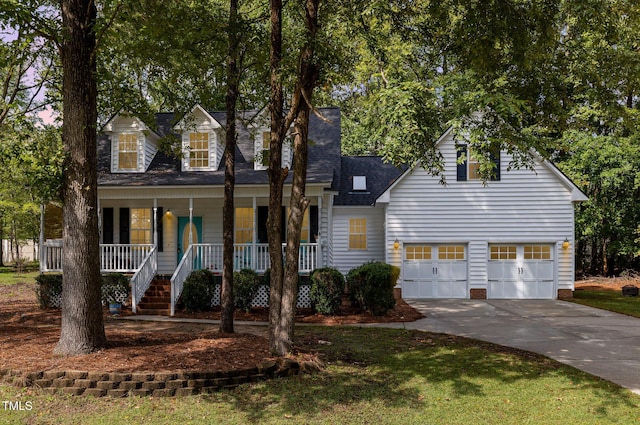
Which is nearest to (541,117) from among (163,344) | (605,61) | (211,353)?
(605,61)

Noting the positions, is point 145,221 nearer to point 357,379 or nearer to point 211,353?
point 211,353

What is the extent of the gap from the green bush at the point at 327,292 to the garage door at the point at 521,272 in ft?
21.6

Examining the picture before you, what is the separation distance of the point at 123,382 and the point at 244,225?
1111 cm

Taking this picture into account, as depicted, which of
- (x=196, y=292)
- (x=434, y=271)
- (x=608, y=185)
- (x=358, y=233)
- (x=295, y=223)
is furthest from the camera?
(x=608, y=185)

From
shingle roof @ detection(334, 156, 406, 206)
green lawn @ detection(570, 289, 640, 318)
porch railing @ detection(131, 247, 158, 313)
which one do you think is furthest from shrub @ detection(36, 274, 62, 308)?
green lawn @ detection(570, 289, 640, 318)

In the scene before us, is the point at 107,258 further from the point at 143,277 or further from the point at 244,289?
the point at 244,289

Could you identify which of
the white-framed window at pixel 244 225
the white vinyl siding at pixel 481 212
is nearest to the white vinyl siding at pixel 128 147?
the white-framed window at pixel 244 225

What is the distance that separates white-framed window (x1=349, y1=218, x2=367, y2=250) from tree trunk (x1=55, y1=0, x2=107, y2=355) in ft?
38.4

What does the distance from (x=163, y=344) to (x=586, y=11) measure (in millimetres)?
8217

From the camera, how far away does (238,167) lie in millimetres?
16453

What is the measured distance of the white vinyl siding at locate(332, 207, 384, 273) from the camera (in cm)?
1844

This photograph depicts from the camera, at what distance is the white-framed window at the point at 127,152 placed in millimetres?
16484

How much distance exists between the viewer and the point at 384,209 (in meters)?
18.2

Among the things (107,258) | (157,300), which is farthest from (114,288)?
(107,258)
